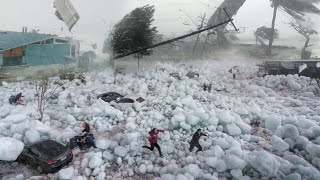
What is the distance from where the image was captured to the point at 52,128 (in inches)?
562

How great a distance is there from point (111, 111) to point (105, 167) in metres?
4.83

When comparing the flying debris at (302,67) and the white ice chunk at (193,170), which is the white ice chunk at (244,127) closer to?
the white ice chunk at (193,170)

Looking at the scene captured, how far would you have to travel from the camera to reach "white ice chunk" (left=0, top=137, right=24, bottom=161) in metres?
11.3

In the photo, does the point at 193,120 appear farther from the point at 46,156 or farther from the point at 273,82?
the point at 273,82

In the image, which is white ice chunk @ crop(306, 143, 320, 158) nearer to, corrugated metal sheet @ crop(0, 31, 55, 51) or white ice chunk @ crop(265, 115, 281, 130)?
white ice chunk @ crop(265, 115, 281, 130)

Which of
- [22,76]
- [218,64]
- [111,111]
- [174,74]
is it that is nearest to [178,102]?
[111,111]

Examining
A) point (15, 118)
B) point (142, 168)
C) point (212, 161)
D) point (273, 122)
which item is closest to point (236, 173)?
point (212, 161)

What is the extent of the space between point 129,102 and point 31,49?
14806 millimetres

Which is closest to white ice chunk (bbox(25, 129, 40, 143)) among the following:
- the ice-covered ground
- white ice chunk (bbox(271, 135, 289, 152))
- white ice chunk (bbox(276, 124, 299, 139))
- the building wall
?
the ice-covered ground

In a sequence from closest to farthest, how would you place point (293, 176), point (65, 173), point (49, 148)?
point (293, 176) → point (65, 173) → point (49, 148)

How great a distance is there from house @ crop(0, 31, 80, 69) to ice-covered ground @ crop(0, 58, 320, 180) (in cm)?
497

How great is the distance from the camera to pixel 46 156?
435 inches

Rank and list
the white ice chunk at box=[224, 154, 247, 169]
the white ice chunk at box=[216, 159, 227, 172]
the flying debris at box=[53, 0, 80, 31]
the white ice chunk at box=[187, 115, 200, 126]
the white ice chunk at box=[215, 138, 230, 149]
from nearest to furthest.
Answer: the white ice chunk at box=[224, 154, 247, 169]
the white ice chunk at box=[216, 159, 227, 172]
the white ice chunk at box=[215, 138, 230, 149]
the white ice chunk at box=[187, 115, 200, 126]
the flying debris at box=[53, 0, 80, 31]

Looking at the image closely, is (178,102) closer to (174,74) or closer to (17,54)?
(174,74)
